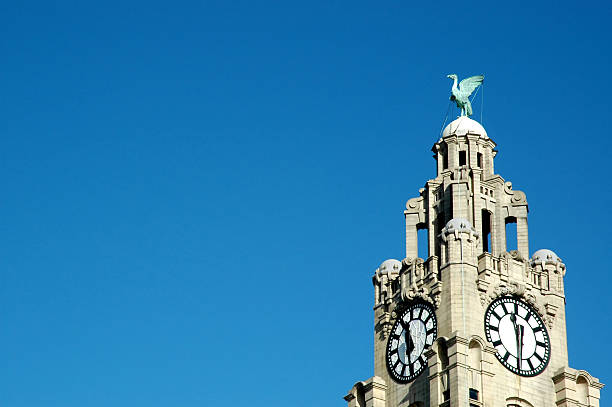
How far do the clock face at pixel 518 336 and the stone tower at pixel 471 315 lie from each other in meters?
0.05

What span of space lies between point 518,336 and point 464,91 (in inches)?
644

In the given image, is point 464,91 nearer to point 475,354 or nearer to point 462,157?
point 462,157

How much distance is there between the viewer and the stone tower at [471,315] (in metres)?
82.9

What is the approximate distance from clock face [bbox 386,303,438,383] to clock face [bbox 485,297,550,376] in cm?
296

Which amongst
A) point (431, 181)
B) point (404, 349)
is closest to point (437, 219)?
point (431, 181)

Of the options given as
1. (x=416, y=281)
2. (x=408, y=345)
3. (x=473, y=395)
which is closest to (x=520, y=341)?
(x=473, y=395)

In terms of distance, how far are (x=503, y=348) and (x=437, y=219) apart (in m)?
9.31

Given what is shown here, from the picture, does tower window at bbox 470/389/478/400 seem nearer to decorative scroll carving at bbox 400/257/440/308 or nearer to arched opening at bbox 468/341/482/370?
arched opening at bbox 468/341/482/370

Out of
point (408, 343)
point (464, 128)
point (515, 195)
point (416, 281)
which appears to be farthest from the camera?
point (464, 128)

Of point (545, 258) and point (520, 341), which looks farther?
point (545, 258)

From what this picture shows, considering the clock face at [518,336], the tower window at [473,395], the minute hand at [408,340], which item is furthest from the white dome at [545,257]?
the tower window at [473,395]

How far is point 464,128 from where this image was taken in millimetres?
93062

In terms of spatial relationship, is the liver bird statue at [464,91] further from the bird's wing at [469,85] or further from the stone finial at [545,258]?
the stone finial at [545,258]

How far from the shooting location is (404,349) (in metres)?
86.2
